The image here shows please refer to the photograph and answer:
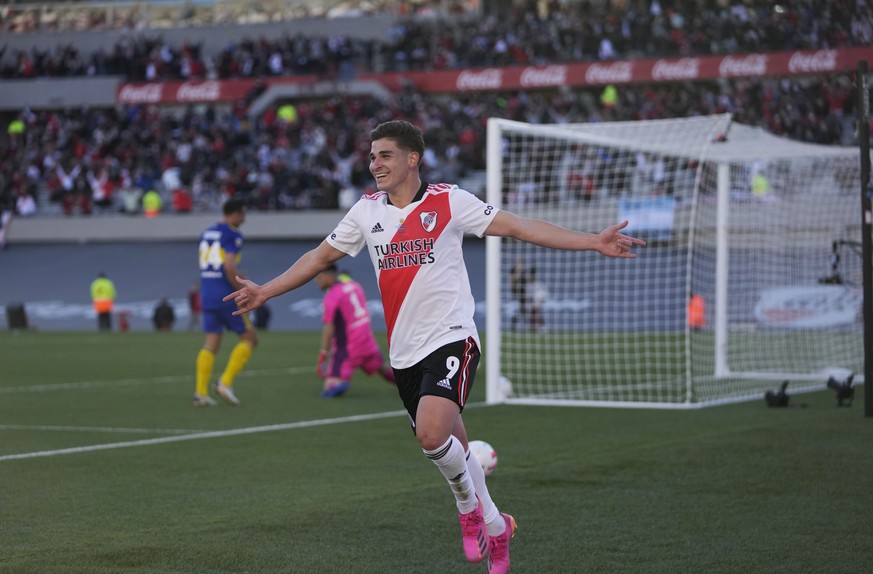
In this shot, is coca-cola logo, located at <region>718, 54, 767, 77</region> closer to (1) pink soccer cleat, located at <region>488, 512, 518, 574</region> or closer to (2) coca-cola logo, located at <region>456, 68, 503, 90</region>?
(2) coca-cola logo, located at <region>456, 68, 503, 90</region>

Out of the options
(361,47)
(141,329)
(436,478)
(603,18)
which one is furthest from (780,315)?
(361,47)

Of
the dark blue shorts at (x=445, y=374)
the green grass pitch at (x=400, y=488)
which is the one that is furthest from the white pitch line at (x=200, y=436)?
the dark blue shorts at (x=445, y=374)

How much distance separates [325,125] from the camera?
44781 mm

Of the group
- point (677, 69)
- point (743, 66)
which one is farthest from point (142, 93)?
point (743, 66)

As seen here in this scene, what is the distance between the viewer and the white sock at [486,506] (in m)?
5.93

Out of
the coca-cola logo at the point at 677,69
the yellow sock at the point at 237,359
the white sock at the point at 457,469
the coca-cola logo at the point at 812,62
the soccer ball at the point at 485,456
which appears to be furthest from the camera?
the coca-cola logo at the point at 677,69

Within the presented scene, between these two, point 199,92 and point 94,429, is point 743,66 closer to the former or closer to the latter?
point 199,92

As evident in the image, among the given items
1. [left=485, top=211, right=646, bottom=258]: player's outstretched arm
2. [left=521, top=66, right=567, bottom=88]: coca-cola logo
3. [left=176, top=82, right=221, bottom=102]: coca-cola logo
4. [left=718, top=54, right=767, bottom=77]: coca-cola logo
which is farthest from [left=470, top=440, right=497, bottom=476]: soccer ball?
[left=176, top=82, right=221, bottom=102]: coca-cola logo

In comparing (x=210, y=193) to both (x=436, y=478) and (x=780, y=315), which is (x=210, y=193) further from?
(x=436, y=478)

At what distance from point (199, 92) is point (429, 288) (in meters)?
45.2

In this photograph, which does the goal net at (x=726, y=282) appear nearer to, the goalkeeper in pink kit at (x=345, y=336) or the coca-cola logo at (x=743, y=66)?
the goalkeeper in pink kit at (x=345, y=336)

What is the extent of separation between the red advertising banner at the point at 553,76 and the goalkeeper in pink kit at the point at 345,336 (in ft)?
71.2

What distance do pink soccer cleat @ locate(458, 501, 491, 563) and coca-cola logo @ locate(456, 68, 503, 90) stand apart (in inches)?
1563

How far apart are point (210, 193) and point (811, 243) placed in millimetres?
28241
